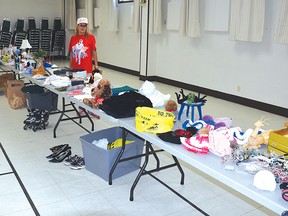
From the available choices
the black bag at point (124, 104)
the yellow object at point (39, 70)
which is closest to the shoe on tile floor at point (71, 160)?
the black bag at point (124, 104)

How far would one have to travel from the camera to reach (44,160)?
338 cm

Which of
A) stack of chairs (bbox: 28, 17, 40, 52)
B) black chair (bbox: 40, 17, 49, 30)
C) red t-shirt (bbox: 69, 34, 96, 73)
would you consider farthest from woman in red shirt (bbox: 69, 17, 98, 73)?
black chair (bbox: 40, 17, 49, 30)

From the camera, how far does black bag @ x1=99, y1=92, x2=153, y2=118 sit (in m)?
2.49

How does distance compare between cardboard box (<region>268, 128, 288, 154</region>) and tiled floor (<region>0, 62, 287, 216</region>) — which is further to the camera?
tiled floor (<region>0, 62, 287, 216</region>)

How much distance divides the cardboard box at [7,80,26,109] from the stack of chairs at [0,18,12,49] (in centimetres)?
626

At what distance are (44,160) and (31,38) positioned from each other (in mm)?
8770

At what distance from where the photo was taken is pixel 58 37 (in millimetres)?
11672

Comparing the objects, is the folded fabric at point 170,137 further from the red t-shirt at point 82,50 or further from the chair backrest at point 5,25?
the chair backrest at point 5,25

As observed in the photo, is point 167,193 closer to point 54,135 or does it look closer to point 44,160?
point 44,160

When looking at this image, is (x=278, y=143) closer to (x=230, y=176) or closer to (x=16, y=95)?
(x=230, y=176)

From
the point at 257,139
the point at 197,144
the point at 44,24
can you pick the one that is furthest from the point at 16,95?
the point at 44,24

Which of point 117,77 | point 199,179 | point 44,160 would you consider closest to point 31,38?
point 117,77

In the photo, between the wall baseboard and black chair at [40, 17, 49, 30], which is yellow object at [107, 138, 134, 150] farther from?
black chair at [40, 17, 49, 30]

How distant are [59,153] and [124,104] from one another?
1.27 m
